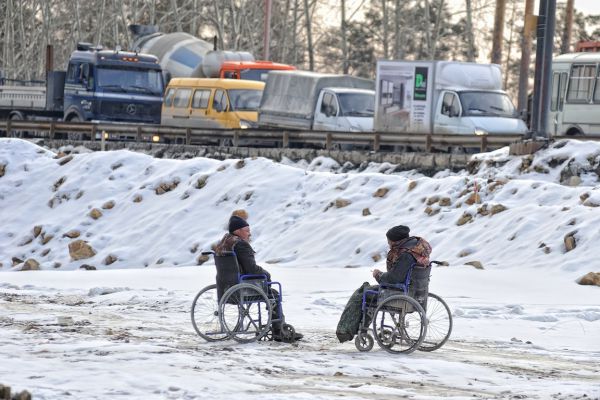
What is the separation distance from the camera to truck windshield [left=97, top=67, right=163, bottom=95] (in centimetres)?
4341

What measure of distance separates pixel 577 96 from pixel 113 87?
13.1 m

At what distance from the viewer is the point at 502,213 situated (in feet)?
78.9

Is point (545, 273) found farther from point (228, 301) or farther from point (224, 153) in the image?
point (224, 153)

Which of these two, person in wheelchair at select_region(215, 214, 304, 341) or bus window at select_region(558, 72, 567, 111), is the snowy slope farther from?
person in wheelchair at select_region(215, 214, 304, 341)

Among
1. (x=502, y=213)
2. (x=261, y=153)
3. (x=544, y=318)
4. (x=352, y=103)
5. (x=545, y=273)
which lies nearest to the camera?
(x=544, y=318)

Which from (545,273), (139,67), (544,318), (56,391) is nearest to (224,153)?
(139,67)

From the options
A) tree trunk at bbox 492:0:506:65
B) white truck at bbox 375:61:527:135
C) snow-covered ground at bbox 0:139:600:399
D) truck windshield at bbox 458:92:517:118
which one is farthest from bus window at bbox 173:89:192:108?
tree trunk at bbox 492:0:506:65

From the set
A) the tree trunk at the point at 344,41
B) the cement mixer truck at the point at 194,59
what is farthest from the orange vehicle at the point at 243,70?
the tree trunk at the point at 344,41

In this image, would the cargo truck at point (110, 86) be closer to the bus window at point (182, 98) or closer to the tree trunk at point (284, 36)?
the bus window at point (182, 98)

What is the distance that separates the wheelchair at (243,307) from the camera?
44.4ft

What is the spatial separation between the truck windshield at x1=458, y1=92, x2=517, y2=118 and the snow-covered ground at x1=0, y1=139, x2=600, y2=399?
3776mm

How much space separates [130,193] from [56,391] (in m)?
20.4

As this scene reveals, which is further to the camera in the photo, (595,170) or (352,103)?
(352,103)

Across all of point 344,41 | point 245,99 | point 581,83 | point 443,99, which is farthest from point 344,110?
point 344,41
